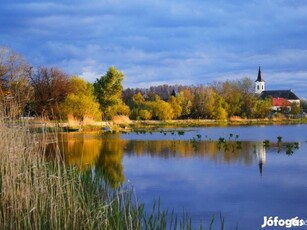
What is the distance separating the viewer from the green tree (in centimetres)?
4162

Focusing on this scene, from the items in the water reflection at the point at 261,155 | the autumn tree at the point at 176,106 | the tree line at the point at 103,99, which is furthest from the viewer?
the autumn tree at the point at 176,106

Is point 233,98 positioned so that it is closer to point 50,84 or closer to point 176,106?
point 176,106

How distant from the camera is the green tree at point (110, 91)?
4162 centimetres

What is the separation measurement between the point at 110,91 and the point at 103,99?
100 centimetres

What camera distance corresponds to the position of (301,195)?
9703 millimetres

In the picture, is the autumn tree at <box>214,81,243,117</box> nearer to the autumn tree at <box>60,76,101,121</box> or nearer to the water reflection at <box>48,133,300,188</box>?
the autumn tree at <box>60,76,101,121</box>

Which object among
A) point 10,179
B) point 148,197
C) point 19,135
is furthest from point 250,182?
point 10,179

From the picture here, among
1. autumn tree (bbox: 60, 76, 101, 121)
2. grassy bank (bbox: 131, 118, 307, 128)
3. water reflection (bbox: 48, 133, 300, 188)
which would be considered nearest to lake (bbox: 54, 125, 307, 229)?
water reflection (bbox: 48, 133, 300, 188)

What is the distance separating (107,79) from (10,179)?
1412 inches

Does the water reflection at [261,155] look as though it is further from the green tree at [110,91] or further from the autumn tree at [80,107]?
the green tree at [110,91]

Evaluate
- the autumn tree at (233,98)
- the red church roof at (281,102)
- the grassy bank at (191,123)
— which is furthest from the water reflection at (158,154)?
the red church roof at (281,102)

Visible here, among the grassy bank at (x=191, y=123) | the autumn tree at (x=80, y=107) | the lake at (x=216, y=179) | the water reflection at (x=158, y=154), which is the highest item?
the autumn tree at (x=80, y=107)

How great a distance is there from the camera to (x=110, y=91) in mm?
41938

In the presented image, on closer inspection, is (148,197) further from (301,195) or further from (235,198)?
(301,195)
